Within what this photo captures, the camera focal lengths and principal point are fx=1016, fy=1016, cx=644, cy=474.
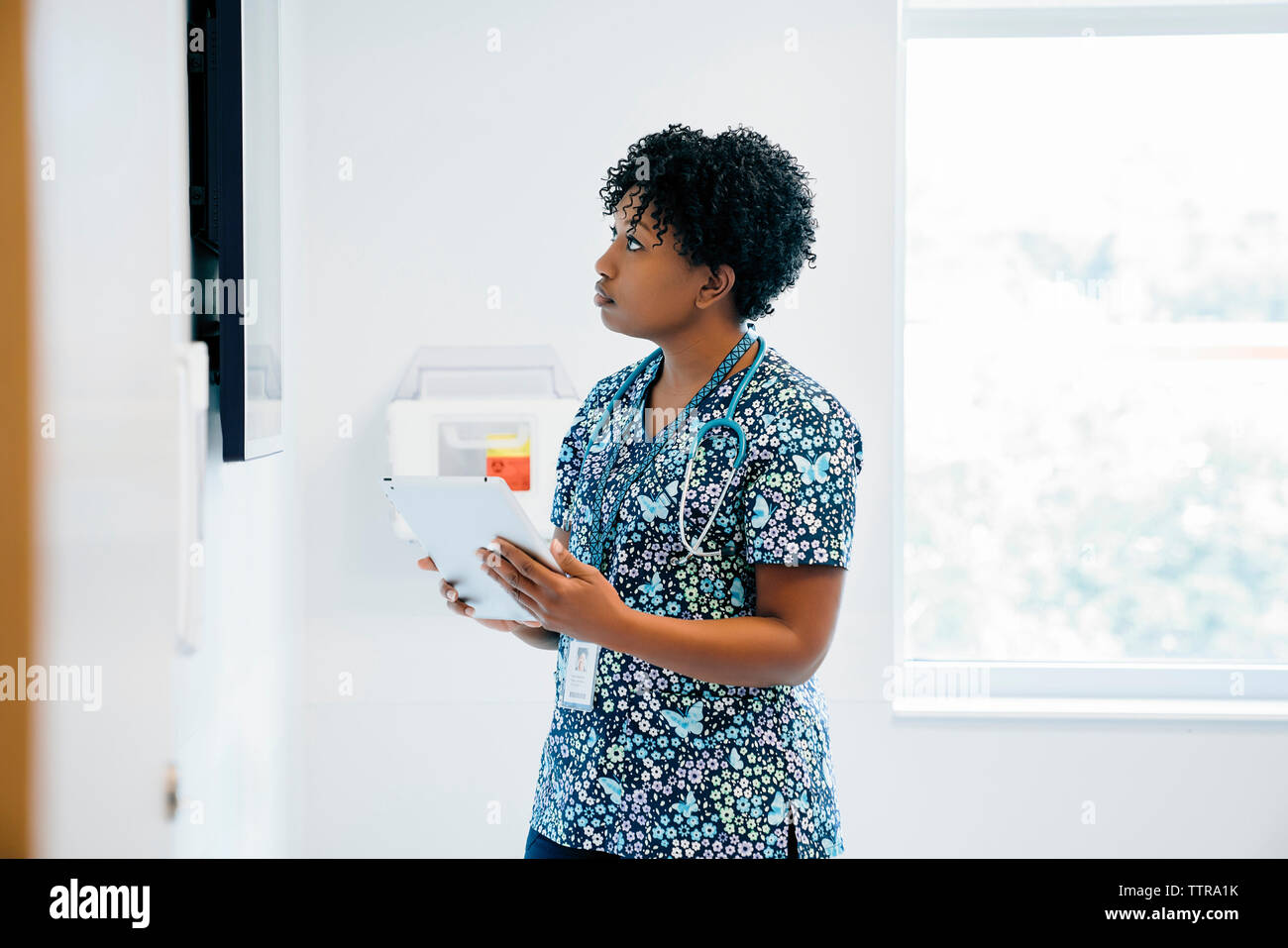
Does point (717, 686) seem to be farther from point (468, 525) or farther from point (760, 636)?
point (468, 525)

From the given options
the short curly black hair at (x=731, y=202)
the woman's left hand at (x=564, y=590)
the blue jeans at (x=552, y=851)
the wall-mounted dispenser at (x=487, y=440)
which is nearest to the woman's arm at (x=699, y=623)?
the woman's left hand at (x=564, y=590)

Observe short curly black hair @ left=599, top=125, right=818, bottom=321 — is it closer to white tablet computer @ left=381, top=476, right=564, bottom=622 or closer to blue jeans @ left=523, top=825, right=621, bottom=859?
white tablet computer @ left=381, top=476, right=564, bottom=622

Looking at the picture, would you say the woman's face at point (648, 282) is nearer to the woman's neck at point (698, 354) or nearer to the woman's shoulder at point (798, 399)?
the woman's neck at point (698, 354)

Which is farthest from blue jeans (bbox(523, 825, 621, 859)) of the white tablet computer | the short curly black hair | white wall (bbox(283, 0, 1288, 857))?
white wall (bbox(283, 0, 1288, 857))

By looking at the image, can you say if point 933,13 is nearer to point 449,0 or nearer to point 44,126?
point 449,0

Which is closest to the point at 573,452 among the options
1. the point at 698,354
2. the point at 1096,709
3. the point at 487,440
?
the point at 698,354

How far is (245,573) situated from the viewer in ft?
5.81

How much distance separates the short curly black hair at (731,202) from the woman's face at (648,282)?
0.5 inches

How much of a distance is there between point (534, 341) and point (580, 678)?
4.09 ft

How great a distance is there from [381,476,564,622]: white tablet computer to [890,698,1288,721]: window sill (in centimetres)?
139

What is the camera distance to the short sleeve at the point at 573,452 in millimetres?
1276

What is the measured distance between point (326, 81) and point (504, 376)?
758 millimetres

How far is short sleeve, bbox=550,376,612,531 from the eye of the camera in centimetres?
128
